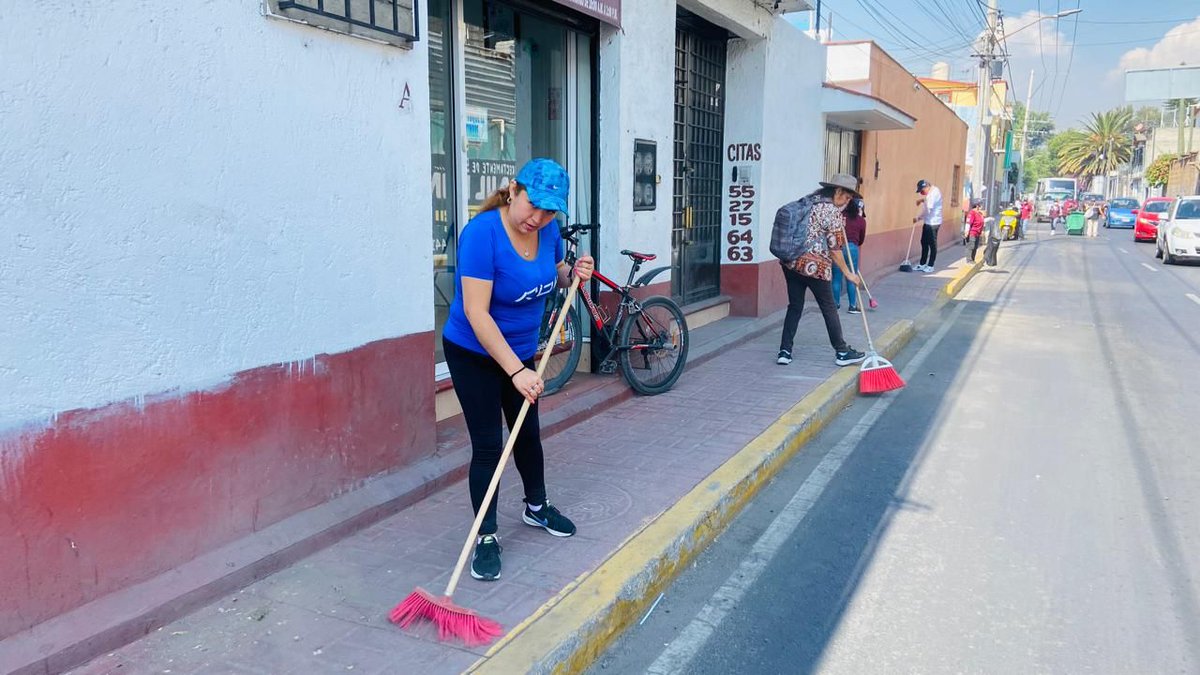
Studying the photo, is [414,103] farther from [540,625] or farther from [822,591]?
[822,591]

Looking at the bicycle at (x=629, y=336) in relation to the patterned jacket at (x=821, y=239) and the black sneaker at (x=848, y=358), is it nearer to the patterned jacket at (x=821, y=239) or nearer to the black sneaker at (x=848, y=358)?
the patterned jacket at (x=821, y=239)

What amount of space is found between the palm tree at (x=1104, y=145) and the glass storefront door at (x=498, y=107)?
3270 inches

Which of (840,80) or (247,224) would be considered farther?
(840,80)

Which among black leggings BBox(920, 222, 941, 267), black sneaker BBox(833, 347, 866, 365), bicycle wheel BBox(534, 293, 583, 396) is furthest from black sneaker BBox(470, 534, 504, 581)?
black leggings BBox(920, 222, 941, 267)

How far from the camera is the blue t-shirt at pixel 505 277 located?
3338 millimetres

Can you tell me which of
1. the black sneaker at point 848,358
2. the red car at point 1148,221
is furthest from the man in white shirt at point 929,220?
the red car at point 1148,221

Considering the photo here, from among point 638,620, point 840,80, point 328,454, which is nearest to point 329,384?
point 328,454

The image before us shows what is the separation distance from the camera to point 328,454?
4.04 metres

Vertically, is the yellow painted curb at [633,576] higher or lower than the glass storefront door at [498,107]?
lower

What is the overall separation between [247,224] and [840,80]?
44.8 ft

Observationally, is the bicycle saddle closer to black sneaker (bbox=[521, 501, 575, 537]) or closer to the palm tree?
black sneaker (bbox=[521, 501, 575, 537])

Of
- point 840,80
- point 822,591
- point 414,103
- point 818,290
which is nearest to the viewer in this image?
point 822,591

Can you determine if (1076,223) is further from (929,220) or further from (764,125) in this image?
(764,125)

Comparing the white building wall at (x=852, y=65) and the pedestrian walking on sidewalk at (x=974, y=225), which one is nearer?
the white building wall at (x=852, y=65)
